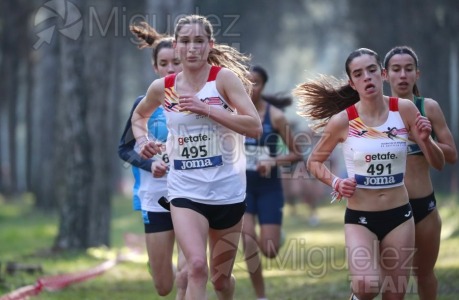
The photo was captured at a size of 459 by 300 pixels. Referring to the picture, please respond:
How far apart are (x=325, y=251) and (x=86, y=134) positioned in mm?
4223

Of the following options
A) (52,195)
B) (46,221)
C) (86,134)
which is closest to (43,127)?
(52,195)

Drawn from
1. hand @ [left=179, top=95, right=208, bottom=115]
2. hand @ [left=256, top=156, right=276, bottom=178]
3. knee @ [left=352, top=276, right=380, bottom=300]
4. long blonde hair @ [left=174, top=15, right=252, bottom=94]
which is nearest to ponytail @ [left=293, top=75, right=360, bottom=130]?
long blonde hair @ [left=174, top=15, right=252, bottom=94]

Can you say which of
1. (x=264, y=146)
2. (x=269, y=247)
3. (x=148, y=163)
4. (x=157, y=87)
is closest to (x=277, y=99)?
(x=264, y=146)

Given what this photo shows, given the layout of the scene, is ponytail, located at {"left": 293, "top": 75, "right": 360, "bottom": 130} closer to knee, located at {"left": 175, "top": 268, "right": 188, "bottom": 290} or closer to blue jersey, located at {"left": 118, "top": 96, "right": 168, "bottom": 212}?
blue jersey, located at {"left": 118, "top": 96, "right": 168, "bottom": 212}

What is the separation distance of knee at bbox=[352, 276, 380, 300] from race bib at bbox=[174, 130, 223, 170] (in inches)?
50.2

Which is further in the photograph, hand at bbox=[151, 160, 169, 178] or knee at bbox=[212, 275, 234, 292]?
hand at bbox=[151, 160, 169, 178]

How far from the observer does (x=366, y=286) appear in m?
7.10

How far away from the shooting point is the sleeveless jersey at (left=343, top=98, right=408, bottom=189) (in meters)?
7.37

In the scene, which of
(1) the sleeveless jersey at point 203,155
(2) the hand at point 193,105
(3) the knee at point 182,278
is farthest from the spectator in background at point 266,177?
(2) the hand at point 193,105

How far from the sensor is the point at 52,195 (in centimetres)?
2938

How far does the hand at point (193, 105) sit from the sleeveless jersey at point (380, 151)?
3.62ft

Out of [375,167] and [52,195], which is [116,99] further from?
[375,167]

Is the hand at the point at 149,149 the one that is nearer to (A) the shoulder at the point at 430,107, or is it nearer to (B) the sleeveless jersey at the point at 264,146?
(A) the shoulder at the point at 430,107

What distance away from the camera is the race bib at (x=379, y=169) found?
24.2ft
